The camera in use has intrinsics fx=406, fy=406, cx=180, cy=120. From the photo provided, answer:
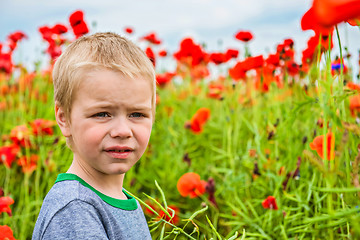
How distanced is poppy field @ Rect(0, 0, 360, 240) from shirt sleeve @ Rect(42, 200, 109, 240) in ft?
0.60

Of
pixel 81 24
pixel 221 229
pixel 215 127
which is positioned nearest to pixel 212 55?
pixel 215 127

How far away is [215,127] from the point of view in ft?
9.39

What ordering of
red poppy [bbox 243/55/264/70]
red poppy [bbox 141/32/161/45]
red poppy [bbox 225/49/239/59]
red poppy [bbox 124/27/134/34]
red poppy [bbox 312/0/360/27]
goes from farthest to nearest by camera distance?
red poppy [bbox 141/32/161/45], red poppy [bbox 124/27/134/34], red poppy [bbox 225/49/239/59], red poppy [bbox 243/55/264/70], red poppy [bbox 312/0/360/27]

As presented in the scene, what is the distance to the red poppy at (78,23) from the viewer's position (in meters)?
1.98

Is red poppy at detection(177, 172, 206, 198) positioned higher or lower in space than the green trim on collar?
lower

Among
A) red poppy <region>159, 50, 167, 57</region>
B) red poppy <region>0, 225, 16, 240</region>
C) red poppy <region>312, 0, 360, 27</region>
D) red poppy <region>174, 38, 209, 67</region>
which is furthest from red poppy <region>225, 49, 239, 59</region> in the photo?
red poppy <region>312, 0, 360, 27</region>

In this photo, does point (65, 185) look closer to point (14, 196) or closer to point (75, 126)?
point (75, 126)

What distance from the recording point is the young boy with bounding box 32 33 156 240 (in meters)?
1.00

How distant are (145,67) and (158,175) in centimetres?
144

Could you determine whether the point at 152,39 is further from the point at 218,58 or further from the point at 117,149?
the point at 117,149

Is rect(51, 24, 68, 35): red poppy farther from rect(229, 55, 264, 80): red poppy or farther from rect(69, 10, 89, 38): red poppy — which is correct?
rect(229, 55, 264, 80): red poppy

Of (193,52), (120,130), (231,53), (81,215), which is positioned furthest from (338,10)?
(193,52)

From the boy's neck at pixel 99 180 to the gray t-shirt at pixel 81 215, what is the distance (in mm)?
25

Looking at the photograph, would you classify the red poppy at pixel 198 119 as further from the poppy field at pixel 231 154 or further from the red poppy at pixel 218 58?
the red poppy at pixel 218 58
